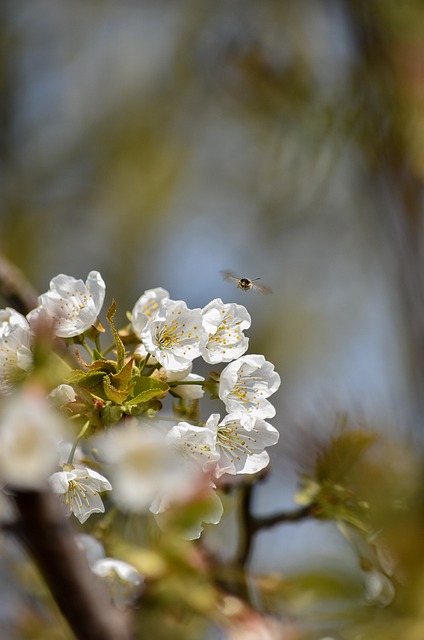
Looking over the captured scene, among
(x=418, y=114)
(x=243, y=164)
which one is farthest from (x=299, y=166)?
(x=243, y=164)

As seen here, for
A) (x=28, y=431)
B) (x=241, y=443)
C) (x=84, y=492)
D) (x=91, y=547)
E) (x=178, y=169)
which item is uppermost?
(x=28, y=431)

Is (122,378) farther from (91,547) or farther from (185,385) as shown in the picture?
(91,547)

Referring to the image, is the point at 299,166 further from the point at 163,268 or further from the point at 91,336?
the point at 163,268

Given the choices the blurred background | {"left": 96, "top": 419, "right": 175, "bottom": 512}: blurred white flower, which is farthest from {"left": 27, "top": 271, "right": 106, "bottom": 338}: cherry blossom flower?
the blurred background

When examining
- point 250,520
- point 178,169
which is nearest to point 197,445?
point 250,520

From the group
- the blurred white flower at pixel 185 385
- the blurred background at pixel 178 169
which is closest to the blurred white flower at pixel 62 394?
the blurred white flower at pixel 185 385
